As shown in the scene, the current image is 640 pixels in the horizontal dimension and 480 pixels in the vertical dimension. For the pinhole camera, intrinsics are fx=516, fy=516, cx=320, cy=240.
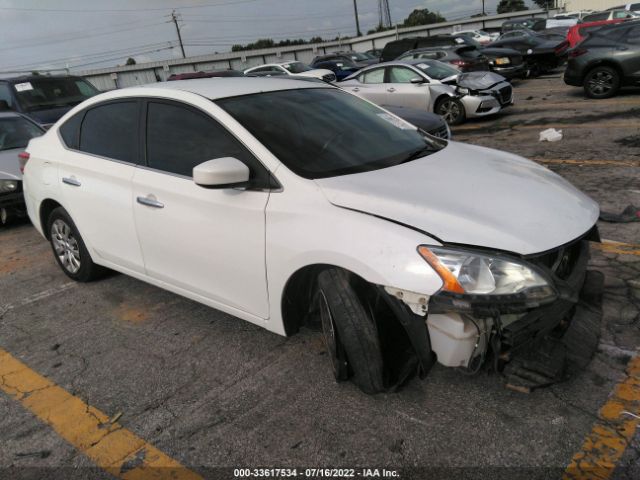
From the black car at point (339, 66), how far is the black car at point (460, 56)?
18.2ft

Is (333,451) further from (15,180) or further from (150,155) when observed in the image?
(15,180)

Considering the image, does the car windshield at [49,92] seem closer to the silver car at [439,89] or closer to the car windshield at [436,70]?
the silver car at [439,89]

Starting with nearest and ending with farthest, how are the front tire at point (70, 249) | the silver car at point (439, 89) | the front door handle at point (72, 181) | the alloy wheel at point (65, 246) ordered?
the front door handle at point (72, 181) → the front tire at point (70, 249) → the alloy wheel at point (65, 246) → the silver car at point (439, 89)

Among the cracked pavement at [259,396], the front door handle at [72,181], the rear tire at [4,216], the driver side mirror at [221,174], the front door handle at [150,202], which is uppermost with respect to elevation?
the driver side mirror at [221,174]

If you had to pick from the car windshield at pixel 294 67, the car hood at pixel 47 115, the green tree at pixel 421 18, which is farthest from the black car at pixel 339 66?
the green tree at pixel 421 18

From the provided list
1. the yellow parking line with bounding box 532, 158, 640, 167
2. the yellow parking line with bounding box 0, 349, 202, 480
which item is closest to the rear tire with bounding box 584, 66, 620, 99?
the yellow parking line with bounding box 532, 158, 640, 167

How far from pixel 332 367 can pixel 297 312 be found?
0.37 m

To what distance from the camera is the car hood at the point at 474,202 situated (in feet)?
7.79

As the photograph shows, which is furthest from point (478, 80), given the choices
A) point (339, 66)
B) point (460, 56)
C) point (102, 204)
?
point (339, 66)

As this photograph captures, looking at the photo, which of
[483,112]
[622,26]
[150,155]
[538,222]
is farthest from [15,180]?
[622,26]

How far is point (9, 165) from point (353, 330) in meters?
6.17

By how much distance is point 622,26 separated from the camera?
442 inches

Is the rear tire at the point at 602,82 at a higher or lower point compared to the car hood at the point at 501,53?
lower

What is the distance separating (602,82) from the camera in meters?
11.5
